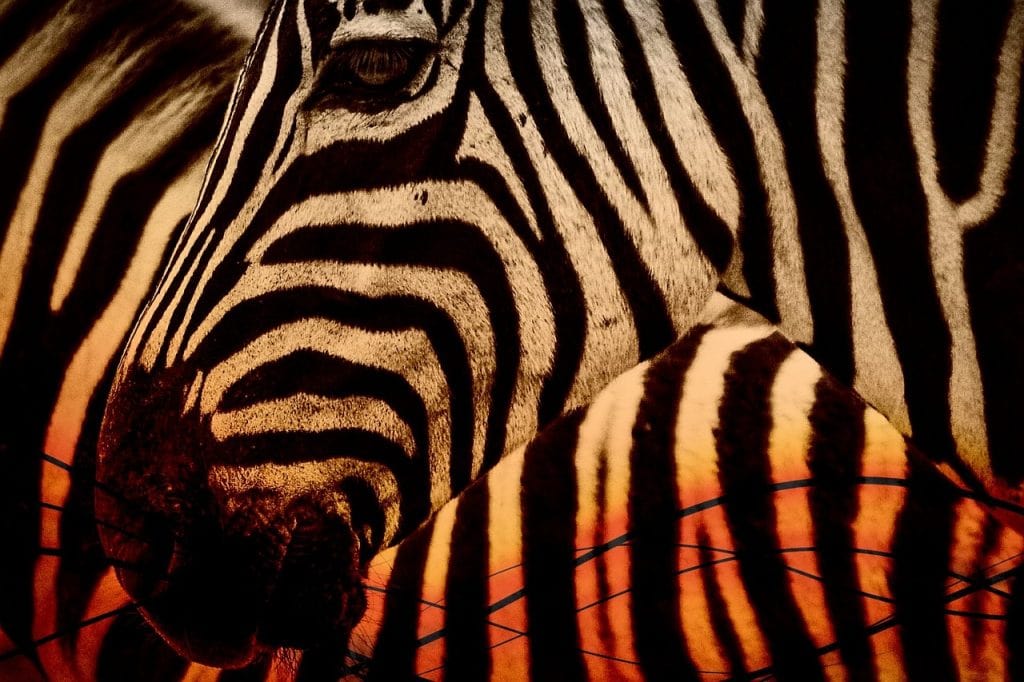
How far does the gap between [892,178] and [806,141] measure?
77 millimetres

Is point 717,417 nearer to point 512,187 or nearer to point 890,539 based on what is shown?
point 890,539

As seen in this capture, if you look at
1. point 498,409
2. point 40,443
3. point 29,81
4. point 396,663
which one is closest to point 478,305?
point 498,409

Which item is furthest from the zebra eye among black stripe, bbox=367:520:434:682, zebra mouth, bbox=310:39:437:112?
black stripe, bbox=367:520:434:682

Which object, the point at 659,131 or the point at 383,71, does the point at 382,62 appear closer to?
the point at 383,71

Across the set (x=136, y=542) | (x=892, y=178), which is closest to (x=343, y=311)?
(x=136, y=542)

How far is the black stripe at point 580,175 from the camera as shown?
56 cm

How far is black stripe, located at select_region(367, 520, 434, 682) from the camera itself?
980 mm

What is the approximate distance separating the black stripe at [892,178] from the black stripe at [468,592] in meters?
0.72

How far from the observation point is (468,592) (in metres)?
1.10

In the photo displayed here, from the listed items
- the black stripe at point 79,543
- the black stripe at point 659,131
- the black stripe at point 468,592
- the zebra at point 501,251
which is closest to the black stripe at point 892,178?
the zebra at point 501,251

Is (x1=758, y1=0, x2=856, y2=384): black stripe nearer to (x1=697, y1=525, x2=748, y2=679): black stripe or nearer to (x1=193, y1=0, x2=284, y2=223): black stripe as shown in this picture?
(x1=193, y1=0, x2=284, y2=223): black stripe

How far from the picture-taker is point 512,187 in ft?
1.82

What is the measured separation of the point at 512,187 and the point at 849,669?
87cm

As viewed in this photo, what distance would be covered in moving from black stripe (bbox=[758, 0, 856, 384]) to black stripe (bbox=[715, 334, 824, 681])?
19.8 inches
